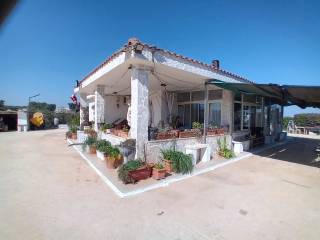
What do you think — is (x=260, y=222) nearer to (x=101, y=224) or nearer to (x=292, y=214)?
(x=292, y=214)

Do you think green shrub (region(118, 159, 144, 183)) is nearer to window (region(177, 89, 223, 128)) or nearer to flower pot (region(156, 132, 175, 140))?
flower pot (region(156, 132, 175, 140))

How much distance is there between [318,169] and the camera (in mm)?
7629

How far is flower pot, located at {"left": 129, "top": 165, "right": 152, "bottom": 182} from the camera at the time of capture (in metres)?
5.82

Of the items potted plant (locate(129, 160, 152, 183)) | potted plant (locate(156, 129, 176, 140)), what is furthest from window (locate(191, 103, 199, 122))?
potted plant (locate(129, 160, 152, 183))

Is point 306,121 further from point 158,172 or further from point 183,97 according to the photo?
point 158,172

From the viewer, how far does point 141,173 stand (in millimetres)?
6027

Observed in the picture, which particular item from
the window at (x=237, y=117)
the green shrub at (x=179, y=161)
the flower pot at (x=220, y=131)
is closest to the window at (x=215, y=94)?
the window at (x=237, y=117)

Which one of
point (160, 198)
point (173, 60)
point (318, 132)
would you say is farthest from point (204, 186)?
point (318, 132)

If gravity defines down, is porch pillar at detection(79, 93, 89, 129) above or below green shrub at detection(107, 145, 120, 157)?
above

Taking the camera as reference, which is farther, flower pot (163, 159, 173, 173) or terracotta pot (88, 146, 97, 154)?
terracotta pot (88, 146, 97, 154)

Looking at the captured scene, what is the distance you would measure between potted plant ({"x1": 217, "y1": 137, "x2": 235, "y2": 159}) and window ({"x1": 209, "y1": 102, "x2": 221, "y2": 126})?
176 centimetres

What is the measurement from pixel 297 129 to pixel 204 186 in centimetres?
2508

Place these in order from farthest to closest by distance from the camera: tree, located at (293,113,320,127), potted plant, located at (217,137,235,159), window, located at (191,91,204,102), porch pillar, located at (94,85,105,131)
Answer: tree, located at (293,113,320,127), window, located at (191,91,204,102), porch pillar, located at (94,85,105,131), potted plant, located at (217,137,235,159)

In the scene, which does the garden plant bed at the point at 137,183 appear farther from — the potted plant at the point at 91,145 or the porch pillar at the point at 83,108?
the porch pillar at the point at 83,108
